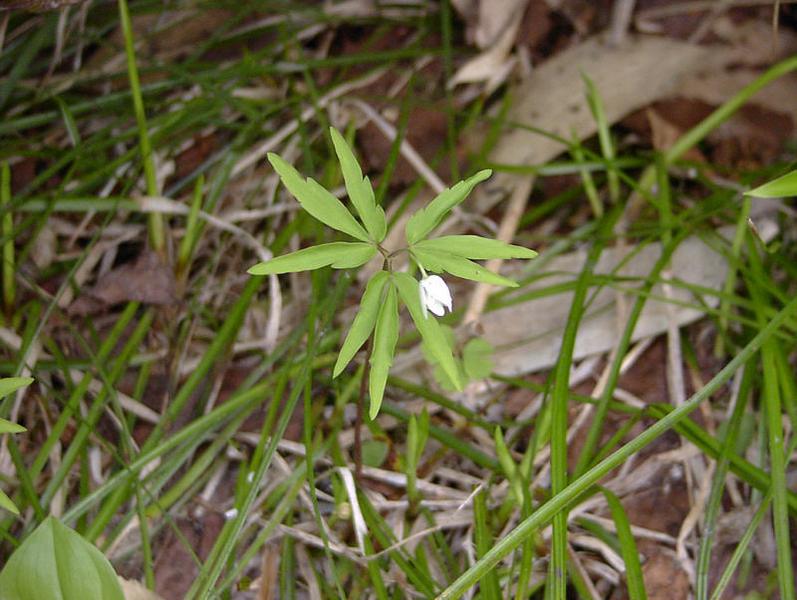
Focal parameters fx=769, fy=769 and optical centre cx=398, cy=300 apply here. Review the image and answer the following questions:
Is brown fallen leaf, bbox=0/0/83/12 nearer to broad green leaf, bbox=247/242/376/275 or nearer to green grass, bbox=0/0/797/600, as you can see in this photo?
green grass, bbox=0/0/797/600

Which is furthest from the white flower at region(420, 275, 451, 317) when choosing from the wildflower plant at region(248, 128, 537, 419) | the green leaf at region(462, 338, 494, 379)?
the green leaf at region(462, 338, 494, 379)

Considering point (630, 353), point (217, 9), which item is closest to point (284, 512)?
point (630, 353)

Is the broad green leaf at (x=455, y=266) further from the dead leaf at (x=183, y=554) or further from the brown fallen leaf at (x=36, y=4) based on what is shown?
the brown fallen leaf at (x=36, y=4)

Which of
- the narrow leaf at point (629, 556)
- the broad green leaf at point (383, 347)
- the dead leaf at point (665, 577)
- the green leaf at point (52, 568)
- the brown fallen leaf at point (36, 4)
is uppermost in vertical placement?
the brown fallen leaf at point (36, 4)

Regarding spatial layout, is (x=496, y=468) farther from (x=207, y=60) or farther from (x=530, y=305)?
(x=207, y=60)

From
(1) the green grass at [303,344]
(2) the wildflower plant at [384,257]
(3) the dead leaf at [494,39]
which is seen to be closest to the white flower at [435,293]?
(2) the wildflower plant at [384,257]

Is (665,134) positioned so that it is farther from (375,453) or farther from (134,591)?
(134,591)
